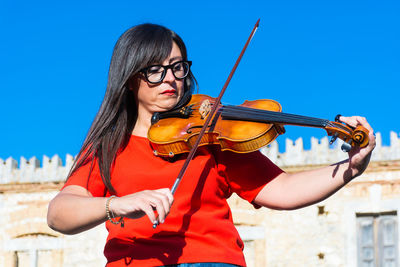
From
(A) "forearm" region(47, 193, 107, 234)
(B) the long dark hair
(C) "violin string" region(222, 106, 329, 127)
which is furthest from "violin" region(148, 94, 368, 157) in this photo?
(A) "forearm" region(47, 193, 107, 234)

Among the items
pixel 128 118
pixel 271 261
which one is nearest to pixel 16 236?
pixel 271 261

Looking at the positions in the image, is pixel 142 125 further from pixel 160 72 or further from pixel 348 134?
pixel 348 134

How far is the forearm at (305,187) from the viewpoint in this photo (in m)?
2.35

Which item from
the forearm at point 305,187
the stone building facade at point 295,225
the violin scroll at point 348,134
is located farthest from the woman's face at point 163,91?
the stone building facade at point 295,225

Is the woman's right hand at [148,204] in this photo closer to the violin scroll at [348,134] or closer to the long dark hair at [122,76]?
the long dark hair at [122,76]

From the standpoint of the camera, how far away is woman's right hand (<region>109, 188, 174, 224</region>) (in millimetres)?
1853

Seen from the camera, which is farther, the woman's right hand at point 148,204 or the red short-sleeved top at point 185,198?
the red short-sleeved top at point 185,198

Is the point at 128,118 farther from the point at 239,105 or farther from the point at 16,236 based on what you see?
the point at 16,236

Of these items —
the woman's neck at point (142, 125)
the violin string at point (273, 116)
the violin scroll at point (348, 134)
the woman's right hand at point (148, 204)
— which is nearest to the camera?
the woman's right hand at point (148, 204)

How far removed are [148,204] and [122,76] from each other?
31.3 inches

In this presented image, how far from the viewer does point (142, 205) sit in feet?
6.22

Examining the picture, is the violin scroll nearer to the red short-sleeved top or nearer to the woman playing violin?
the woman playing violin

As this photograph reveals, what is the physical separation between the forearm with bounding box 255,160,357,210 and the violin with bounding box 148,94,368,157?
0.47 feet

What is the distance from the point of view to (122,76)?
2.54 metres
